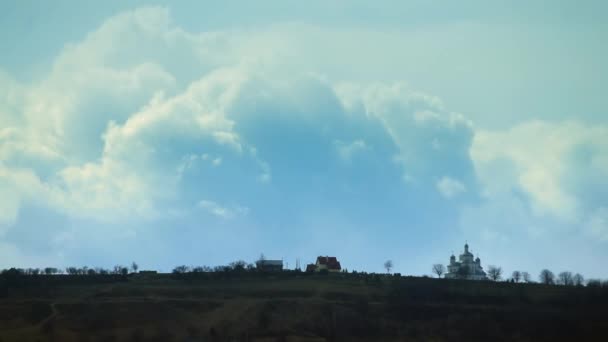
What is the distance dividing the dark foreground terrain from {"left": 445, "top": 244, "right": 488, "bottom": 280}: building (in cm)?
3008

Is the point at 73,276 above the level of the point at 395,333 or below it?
above

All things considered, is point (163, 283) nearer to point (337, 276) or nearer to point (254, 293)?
point (254, 293)

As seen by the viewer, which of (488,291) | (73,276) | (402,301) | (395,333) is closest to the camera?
(395,333)

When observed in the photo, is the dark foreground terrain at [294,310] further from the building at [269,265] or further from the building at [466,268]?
the building at [466,268]

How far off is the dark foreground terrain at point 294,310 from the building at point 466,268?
98.7 ft

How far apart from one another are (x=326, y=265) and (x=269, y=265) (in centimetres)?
1071

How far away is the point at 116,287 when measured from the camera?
116 meters

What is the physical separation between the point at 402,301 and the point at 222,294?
2678 centimetres

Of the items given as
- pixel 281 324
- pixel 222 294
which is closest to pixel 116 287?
pixel 222 294

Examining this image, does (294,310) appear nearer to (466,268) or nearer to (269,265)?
(269,265)

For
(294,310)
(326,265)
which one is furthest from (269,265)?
(294,310)

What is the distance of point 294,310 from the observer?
101562 millimetres

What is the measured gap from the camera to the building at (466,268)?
489 ft

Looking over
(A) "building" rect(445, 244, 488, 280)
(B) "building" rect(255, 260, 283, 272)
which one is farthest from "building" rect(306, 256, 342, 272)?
(A) "building" rect(445, 244, 488, 280)
